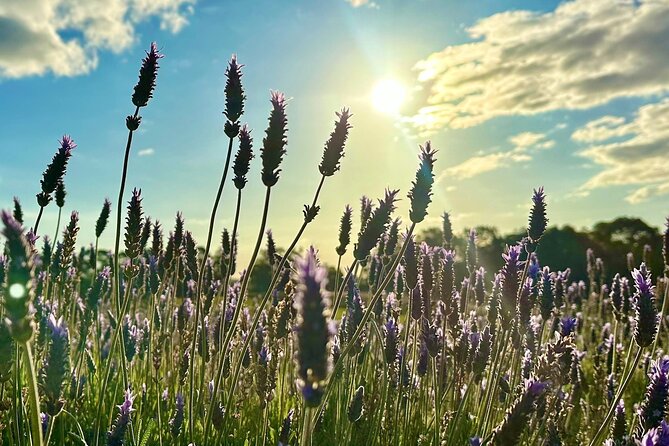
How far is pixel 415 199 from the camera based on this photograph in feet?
8.08

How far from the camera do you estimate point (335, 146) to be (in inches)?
107

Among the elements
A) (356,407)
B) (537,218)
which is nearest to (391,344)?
(356,407)

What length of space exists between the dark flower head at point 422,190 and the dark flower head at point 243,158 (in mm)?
826

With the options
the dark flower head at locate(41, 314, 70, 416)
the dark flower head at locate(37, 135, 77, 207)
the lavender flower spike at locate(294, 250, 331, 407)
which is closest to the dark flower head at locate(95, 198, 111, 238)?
the dark flower head at locate(37, 135, 77, 207)

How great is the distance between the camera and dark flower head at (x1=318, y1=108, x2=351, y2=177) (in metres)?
2.72

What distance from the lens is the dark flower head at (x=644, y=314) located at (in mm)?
2525

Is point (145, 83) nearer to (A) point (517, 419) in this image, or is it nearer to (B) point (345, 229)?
(B) point (345, 229)

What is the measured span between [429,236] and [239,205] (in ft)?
55.5

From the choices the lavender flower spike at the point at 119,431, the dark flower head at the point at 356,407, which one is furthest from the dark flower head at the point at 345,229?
the lavender flower spike at the point at 119,431

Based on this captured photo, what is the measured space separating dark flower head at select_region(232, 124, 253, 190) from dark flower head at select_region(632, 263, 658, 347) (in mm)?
1780

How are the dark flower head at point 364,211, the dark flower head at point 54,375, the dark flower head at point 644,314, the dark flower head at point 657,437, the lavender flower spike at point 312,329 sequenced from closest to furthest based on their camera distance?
the lavender flower spike at point 312,329
the dark flower head at point 657,437
the dark flower head at point 54,375
the dark flower head at point 644,314
the dark flower head at point 364,211

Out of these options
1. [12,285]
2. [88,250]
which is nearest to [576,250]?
[88,250]

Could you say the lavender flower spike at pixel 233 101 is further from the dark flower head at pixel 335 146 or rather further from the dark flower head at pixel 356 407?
the dark flower head at pixel 356 407

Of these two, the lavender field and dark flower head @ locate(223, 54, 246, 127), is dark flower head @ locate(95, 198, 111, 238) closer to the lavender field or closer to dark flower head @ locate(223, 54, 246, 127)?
the lavender field
